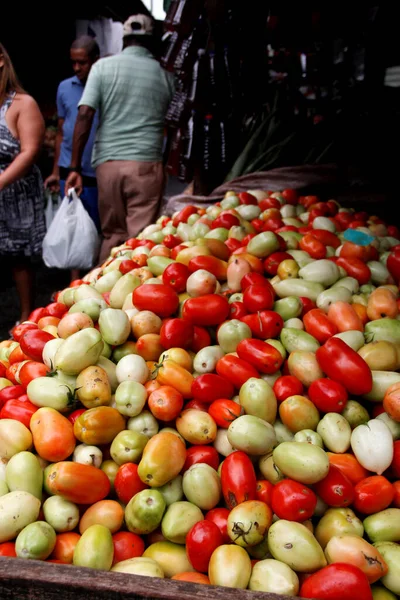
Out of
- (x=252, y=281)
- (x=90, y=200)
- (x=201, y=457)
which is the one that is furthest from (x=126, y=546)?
(x=90, y=200)

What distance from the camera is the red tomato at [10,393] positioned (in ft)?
5.56

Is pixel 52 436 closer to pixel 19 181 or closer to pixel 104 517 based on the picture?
pixel 104 517

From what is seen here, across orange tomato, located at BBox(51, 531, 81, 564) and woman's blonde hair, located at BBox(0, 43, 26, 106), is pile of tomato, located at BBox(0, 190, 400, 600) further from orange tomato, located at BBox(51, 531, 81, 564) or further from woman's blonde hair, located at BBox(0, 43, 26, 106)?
woman's blonde hair, located at BBox(0, 43, 26, 106)

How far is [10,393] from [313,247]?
1.52m

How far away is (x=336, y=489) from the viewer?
132 centimetres

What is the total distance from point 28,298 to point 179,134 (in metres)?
1.95

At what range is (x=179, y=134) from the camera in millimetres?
4621

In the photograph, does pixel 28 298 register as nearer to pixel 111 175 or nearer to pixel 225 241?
pixel 111 175

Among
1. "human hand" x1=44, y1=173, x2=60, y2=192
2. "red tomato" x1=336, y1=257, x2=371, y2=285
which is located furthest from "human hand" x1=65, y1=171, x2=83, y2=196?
"red tomato" x1=336, y1=257, x2=371, y2=285

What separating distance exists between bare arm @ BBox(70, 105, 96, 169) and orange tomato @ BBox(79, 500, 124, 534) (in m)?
3.84

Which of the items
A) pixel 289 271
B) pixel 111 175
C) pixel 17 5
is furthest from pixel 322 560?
pixel 17 5

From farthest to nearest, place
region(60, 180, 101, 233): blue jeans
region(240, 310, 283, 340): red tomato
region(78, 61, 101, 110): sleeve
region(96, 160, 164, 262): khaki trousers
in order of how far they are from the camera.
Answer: region(60, 180, 101, 233): blue jeans
region(96, 160, 164, 262): khaki trousers
region(78, 61, 101, 110): sleeve
region(240, 310, 283, 340): red tomato

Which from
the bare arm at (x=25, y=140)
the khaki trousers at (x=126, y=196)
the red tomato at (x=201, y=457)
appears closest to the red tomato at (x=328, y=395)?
the red tomato at (x=201, y=457)

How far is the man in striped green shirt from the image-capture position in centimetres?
457
